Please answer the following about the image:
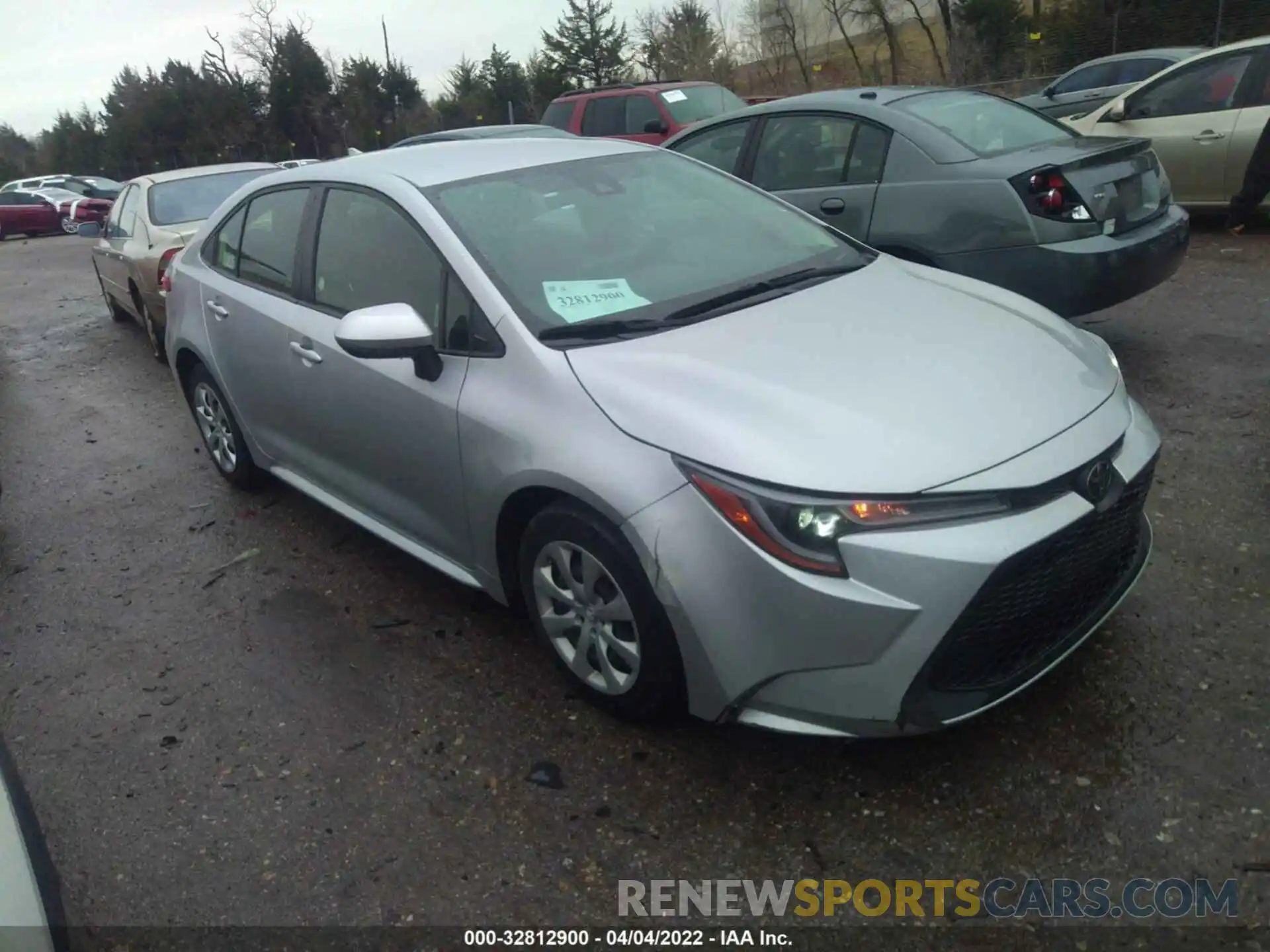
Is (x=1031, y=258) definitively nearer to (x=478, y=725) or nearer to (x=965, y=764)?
(x=965, y=764)

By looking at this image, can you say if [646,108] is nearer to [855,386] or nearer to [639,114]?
[639,114]

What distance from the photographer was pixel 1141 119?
877 centimetres

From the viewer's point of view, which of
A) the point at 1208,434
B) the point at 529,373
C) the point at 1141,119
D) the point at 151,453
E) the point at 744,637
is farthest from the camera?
the point at 1141,119

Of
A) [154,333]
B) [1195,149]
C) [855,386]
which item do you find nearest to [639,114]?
[1195,149]

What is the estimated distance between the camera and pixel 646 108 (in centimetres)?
1281

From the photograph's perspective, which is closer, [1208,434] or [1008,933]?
[1008,933]

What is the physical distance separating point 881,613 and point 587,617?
94cm

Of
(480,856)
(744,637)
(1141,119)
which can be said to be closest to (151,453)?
(480,856)

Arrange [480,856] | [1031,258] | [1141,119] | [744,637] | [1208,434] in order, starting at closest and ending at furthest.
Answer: [744,637] → [480,856] → [1208,434] → [1031,258] → [1141,119]

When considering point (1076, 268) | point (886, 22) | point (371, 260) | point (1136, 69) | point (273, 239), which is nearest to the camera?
point (371, 260)

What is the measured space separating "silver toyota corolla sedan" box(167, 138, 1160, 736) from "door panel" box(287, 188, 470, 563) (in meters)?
0.01

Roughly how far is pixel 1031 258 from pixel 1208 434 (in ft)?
3.96

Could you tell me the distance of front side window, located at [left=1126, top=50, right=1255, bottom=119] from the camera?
831 cm

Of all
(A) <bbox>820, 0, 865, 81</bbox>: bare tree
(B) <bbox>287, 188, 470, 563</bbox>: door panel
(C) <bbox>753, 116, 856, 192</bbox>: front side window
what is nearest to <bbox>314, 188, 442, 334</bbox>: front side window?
(B) <bbox>287, 188, 470, 563</bbox>: door panel
